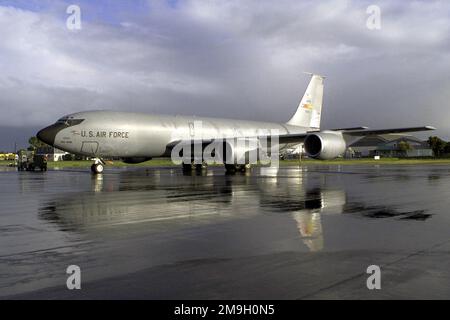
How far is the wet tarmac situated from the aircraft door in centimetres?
1545

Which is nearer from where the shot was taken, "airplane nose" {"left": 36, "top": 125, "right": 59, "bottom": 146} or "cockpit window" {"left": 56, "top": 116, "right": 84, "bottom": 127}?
"airplane nose" {"left": 36, "top": 125, "right": 59, "bottom": 146}

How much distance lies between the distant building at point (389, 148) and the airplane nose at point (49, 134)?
94004 millimetres

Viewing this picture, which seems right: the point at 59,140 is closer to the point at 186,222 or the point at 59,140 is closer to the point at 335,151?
the point at 335,151

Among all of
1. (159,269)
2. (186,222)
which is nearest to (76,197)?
(186,222)

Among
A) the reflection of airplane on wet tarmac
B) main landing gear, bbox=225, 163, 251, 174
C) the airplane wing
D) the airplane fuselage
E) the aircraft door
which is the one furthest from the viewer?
main landing gear, bbox=225, 163, 251, 174

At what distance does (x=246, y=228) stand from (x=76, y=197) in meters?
7.36

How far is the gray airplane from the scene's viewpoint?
26.1 meters

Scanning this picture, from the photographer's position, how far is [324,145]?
25969 mm

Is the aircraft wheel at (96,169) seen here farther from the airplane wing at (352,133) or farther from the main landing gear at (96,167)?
the airplane wing at (352,133)

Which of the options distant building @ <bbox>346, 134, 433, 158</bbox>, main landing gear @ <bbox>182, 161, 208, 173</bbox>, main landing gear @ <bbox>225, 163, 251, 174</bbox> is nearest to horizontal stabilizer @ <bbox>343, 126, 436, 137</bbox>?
main landing gear @ <bbox>225, 163, 251, 174</bbox>

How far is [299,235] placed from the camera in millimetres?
7211

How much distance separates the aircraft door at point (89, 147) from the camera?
26.3m

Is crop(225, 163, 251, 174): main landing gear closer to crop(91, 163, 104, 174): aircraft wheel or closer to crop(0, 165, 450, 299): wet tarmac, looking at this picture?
crop(91, 163, 104, 174): aircraft wheel
